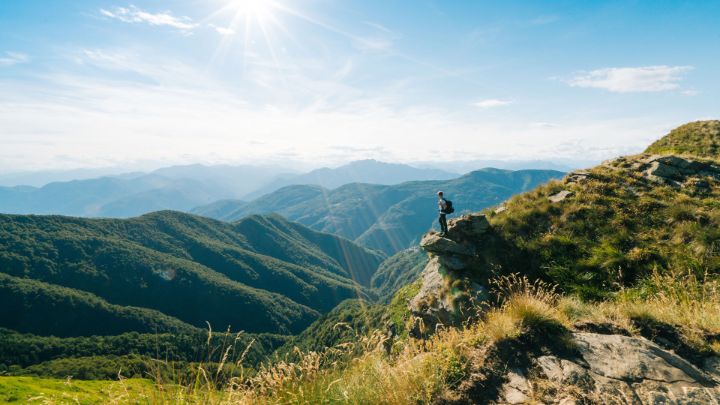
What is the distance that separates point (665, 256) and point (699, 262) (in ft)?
3.32

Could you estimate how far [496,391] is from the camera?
5762mm

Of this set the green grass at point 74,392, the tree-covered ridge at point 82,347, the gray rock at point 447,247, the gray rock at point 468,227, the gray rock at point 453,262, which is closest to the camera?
the green grass at point 74,392

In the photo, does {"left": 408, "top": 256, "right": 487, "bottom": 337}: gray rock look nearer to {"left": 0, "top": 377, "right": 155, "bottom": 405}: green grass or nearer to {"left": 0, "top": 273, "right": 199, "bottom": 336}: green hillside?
{"left": 0, "top": 377, "right": 155, "bottom": 405}: green grass

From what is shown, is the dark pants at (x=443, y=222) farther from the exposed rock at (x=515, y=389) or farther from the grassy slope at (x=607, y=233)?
the exposed rock at (x=515, y=389)

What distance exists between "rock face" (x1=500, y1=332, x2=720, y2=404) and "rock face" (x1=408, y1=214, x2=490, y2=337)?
6743 millimetres

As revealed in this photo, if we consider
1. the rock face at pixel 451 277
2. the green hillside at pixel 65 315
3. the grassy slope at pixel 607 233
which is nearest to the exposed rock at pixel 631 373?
the grassy slope at pixel 607 233

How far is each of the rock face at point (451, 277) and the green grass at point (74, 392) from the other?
959 cm

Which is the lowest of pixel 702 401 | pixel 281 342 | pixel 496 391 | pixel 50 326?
pixel 281 342

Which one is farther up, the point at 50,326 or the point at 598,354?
the point at 598,354

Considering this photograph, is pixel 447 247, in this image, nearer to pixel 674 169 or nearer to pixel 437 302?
pixel 437 302

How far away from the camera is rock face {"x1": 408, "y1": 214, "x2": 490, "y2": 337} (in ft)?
44.0

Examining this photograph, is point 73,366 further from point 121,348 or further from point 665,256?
point 665,256

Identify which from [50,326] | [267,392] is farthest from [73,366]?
[267,392]

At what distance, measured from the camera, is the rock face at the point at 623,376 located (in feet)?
16.3
